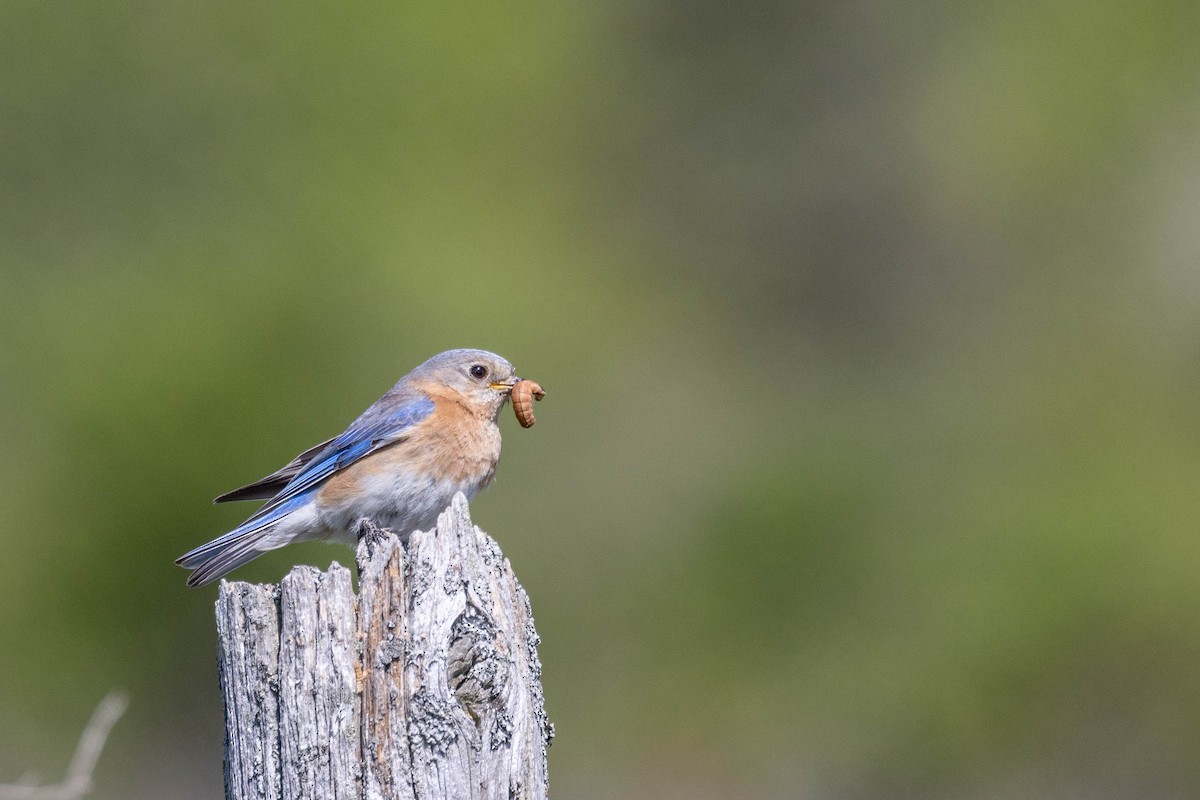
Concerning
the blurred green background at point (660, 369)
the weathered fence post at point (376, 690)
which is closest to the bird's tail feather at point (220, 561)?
the weathered fence post at point (376, 690)

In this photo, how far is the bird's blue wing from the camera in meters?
6.35

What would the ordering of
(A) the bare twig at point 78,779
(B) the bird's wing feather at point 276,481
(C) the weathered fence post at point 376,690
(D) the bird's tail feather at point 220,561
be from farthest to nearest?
(B) the bird's wing feather at point 276,481, (D) the bird's tail feather at point 220,561, (A) the bare twig at point 78,779, (C) the weathered fence post at point 376,690

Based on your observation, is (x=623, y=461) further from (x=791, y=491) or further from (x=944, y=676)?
(x=944, y=676)

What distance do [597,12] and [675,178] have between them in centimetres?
315

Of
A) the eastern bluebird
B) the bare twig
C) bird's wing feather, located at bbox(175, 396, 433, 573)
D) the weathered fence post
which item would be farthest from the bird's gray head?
the weathered fence post

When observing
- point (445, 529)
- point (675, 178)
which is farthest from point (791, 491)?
point (445, 529)

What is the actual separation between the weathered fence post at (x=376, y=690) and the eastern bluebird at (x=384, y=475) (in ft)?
7.46

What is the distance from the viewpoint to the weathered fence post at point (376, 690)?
359cm

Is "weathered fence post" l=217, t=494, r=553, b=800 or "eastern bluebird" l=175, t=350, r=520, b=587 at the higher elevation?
"eastern bluebird" l=175, t=350, r=520, b=587

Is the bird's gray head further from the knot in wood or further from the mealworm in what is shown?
the knot in wood

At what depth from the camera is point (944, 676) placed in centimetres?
1620

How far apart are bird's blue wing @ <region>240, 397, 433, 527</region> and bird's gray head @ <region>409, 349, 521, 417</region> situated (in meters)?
0.27

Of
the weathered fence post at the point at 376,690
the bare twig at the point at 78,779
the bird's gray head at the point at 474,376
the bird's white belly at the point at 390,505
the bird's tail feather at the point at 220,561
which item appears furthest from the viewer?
the bird's gray head at the point at 474,376

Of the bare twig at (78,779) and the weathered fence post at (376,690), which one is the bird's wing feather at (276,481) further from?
the weathered fence post at (376,690)
